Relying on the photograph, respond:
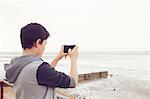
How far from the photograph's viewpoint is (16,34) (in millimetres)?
3531

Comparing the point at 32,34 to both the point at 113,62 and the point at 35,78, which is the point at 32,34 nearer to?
the point at 35,78

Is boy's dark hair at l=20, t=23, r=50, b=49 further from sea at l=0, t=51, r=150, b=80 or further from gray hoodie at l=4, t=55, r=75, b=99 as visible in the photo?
sea at l=0, t=51, r=150, b=80

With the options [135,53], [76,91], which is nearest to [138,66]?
[135,53]

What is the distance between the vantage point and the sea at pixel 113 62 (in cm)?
276

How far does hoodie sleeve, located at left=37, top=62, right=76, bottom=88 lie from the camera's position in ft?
3.72

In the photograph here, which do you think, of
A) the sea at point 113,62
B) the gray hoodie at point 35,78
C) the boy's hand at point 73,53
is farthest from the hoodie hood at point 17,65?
the sea at point 113,62

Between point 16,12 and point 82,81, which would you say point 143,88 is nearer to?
point 82,81

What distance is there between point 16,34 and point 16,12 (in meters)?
0.25

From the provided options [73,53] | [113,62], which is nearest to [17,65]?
[73,53]

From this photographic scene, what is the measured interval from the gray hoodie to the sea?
1439 millimetres

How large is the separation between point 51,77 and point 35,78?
0.07m

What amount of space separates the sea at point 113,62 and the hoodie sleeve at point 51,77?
1493mm

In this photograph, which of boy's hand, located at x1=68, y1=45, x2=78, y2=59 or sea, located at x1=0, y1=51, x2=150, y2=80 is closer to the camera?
boy's hand, located at x1=68, y1=45, x2=78, y2=59

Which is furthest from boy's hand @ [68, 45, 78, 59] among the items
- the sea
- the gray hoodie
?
the sea
